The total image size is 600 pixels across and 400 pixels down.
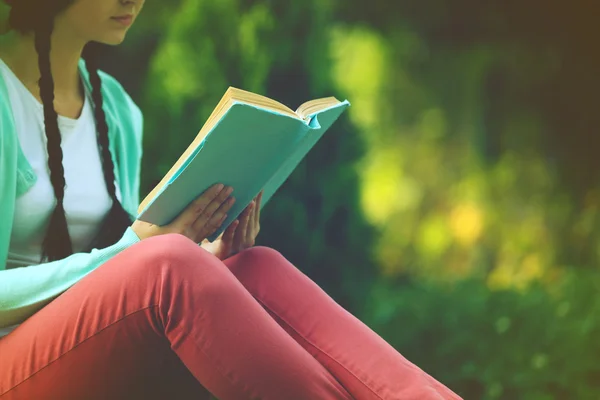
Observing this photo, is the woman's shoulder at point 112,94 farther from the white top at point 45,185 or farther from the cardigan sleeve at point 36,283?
the cardigan sleeve at point 36,283

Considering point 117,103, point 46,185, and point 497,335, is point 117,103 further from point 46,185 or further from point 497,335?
point 497,335

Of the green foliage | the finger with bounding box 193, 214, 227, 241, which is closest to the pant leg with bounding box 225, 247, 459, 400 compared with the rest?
the finger with bounding box 193, 214, 227, 241

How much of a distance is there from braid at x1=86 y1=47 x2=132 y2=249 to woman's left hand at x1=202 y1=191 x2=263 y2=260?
163 mm

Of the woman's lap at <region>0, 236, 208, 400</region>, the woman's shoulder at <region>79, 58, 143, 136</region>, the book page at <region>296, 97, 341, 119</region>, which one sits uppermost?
the book page at <region>296, 97, 341, 119</region>

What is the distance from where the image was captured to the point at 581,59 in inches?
91.4

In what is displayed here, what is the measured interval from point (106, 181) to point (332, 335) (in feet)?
1.61

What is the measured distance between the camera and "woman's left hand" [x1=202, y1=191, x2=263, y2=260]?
1.22 m

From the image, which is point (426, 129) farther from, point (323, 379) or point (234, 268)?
point (323, 379)

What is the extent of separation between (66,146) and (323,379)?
1.95ft

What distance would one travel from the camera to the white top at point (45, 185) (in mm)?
1148

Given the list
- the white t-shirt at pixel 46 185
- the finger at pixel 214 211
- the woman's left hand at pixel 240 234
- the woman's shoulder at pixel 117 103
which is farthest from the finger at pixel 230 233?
the woman's shoulder at pixel 117 103

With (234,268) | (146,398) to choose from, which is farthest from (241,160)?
(146,398)

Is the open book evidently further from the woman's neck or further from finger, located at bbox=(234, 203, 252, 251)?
the woman's neck

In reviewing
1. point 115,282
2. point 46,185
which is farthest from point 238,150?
point 46,185
